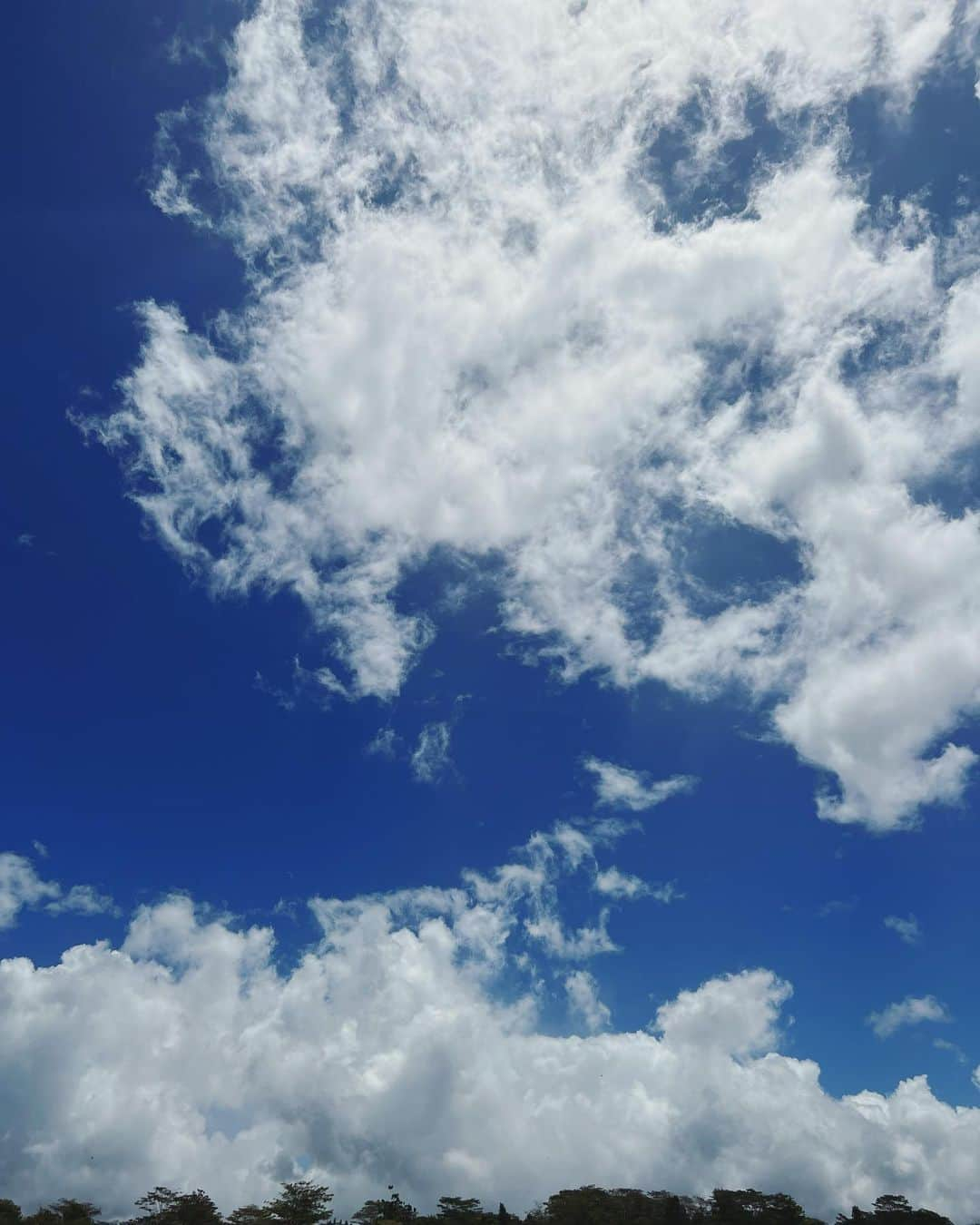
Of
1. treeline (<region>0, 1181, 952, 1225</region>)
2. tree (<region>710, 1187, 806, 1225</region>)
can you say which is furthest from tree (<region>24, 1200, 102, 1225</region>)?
tree (<region>710, 1187, 806, 1225</region>)

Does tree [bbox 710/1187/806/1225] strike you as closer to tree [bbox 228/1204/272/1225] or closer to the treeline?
the treeline

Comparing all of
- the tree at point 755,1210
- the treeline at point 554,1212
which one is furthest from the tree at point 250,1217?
the tree at point 755,1210

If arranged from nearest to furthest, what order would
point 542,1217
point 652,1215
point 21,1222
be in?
point 21,1222 → point 652,1215 → point 542,1217

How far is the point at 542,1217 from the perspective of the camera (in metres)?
115

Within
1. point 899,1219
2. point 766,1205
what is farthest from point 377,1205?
point 899,1219

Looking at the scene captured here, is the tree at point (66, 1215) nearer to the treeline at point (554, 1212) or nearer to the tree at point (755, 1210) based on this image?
the treeline at point (554, 1212)

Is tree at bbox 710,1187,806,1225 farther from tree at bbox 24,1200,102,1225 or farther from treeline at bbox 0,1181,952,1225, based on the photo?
tree at bbox 24,1200,102,1225

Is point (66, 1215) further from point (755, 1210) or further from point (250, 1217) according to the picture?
point (755, 1210)

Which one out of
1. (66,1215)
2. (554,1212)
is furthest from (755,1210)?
(66,1215)

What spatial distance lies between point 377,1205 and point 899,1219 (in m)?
71.8

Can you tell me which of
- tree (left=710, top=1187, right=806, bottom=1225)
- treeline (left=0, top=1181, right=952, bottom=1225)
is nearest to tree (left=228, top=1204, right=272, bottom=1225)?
treeline (left=0, top=1181, right=952, bottom=1225)

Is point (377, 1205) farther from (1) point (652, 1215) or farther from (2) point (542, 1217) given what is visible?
(1) point (652, 1215)

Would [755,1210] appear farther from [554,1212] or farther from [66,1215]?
[66,1215]

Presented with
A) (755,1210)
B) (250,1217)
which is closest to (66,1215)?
(250,1217)
